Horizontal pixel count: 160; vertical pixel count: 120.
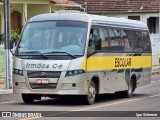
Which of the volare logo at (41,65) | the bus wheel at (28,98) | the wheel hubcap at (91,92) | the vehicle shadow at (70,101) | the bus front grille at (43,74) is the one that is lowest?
the vehicle shadow at (70,101)

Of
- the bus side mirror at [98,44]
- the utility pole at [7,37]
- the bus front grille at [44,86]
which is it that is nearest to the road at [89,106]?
the bus front grille at [44,86]

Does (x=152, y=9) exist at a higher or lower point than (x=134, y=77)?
higher

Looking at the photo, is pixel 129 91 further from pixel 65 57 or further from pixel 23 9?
pixel 23 9

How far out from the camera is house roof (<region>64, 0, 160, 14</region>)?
50750mm

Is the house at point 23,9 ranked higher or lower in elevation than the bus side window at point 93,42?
higher

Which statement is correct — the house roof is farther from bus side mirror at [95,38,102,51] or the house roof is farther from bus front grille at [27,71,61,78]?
bus front grille at [27,71,61,78]

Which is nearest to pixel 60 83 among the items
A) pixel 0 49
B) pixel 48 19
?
pixel 48 19

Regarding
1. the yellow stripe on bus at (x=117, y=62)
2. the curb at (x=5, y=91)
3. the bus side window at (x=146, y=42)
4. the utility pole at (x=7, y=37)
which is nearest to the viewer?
the yellow stripe on bus at (x=117, y=62)

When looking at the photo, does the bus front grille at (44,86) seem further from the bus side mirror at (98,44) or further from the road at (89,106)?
the bus side mirror at (98,44)

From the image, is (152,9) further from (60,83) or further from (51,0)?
(60,83)

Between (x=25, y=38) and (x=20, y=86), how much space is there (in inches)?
57.9

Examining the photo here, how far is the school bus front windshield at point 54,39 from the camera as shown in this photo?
17.3 metres

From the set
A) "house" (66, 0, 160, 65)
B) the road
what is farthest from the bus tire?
"house" (66, 0, 160, 65)

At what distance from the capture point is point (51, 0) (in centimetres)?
4038
